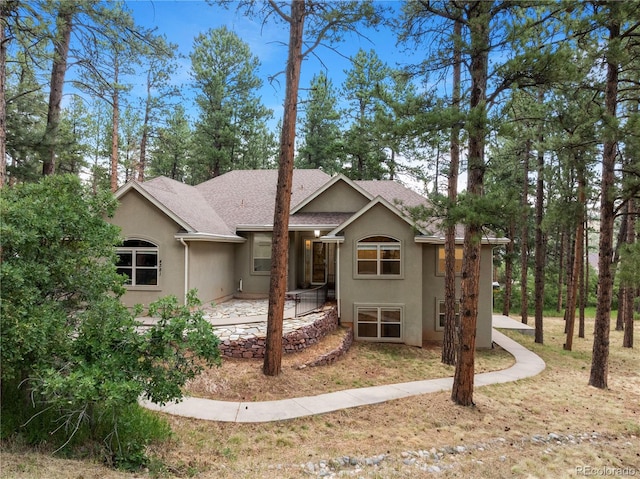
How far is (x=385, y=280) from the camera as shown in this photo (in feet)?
42.8

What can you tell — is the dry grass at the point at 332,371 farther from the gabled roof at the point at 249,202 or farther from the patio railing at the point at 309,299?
the gabled roof at the point at 249,202

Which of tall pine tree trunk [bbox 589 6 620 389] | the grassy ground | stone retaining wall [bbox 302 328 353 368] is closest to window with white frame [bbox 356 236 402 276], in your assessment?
stone retaining wall [bbox 302 328 353 368]

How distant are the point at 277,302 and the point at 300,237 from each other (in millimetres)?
7900

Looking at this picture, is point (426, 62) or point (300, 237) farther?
point (300, 237)

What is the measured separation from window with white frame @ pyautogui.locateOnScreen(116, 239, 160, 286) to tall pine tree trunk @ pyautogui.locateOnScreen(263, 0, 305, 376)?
18.7 ft

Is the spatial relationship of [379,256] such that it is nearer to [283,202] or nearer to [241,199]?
[283,202]

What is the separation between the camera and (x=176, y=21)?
889cm

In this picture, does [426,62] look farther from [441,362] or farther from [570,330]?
[570,330]

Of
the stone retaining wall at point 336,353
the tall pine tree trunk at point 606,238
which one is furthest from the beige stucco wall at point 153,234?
the tall pine tree trunk at point 606,238

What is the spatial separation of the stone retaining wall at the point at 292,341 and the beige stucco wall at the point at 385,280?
48.2 inches

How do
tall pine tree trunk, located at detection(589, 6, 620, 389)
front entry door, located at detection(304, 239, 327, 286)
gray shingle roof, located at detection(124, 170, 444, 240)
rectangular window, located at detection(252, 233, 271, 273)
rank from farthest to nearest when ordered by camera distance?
front entry door, located at detection(304, 239, 327, 286), rectangular window, located at detection(252, 233, 271, 273), gray shingle roof, located at detection(124, 170, 444, 240), tall pine tree trunk, located at detection(589, 6, 620, 389)

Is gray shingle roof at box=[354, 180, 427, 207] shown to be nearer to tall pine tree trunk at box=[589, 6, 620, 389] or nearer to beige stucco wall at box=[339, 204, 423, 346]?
beige stucco wall at box=[339, 204, 423, 346]

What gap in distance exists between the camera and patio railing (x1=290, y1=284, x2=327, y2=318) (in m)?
12.8

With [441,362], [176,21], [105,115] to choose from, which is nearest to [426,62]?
[176,21]
